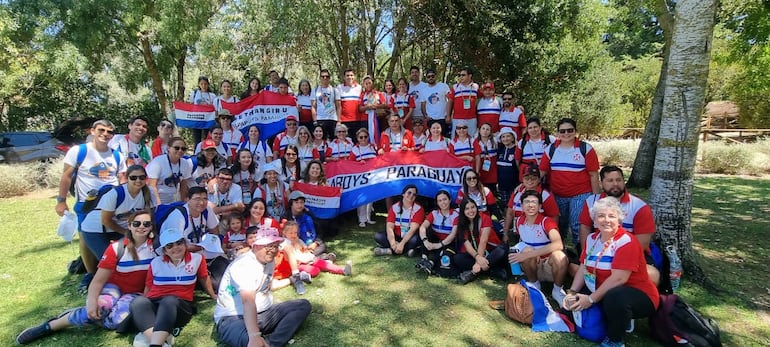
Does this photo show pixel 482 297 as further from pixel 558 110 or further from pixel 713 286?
pixel 558 110

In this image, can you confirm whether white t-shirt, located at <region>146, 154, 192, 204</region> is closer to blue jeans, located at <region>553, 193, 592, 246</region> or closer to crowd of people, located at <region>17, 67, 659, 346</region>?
crowd of people, located at <region>17, 67, 659, 346</region>

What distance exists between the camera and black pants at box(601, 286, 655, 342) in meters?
3.60

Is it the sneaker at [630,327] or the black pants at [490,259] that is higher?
the black pants at [490,259]

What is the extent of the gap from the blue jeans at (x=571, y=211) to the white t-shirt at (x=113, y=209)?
5110mm

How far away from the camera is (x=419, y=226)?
602cm

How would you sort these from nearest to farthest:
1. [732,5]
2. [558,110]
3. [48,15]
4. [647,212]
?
1. [647,212]
2. [732,5]
3. [48,15]
4. [558,110]

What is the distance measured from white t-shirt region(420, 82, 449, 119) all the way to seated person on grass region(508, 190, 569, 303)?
3.81 metres

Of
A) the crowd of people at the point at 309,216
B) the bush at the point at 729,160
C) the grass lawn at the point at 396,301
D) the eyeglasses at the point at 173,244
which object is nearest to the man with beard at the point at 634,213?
the crowd of people at the point at 309,216

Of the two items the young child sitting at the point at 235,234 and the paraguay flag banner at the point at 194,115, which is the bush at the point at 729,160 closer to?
the young child sitting at the point at 235,234

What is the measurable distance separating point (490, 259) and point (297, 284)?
2.37 meters

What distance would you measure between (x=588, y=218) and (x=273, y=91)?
623 centimetres

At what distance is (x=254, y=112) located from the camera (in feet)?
27.3

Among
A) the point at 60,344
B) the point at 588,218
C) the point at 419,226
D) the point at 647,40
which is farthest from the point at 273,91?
the point at 647,40

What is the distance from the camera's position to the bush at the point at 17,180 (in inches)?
459
